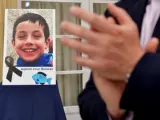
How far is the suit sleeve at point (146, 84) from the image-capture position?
0.40m

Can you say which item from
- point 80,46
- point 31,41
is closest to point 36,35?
point 31,41

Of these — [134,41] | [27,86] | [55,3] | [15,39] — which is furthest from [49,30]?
[134,41]

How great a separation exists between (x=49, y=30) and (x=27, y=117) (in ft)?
2.31

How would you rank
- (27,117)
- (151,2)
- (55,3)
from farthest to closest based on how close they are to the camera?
(55,3) < (27,117) < (151,2)

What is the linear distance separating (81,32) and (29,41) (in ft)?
6.10

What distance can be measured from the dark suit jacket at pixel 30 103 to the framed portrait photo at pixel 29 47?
8cm

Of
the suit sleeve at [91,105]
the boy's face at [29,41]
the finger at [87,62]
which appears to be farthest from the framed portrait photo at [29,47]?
the finger at [87,62]

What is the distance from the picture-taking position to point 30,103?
2141 millimetres

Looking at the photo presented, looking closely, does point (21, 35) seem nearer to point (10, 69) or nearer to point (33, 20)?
point (33, 20)

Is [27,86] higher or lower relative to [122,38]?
lower

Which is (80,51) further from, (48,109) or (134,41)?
(48,109)

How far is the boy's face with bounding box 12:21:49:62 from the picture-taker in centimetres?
223

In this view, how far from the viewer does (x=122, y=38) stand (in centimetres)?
40

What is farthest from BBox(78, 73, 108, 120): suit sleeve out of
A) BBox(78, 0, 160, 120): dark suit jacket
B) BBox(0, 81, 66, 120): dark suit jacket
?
BBox(0, 81, 66, 120): dark suit jacket
